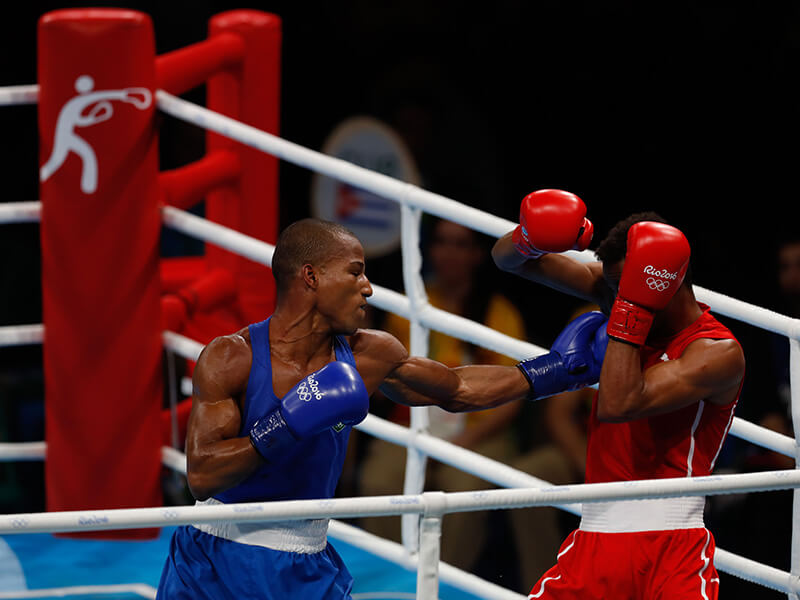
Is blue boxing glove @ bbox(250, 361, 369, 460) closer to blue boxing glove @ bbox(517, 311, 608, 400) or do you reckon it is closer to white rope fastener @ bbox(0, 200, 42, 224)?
blue boxing glove @ bbox(517, 311, 608, 400)

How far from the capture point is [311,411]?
71.7 inches

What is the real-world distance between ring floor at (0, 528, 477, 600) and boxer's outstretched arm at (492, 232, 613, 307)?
31.4 inches

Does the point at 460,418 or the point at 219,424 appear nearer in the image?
the point at 219,424

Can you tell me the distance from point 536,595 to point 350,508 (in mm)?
686

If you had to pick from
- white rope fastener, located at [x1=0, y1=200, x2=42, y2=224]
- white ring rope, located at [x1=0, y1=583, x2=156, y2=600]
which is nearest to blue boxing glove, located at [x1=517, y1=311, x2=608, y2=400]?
white ring rope, located at [x1=0, y1=583, x2=156, y2=600]

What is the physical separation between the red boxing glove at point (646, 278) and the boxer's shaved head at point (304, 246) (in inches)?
19.6

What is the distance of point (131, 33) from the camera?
286 centimetres

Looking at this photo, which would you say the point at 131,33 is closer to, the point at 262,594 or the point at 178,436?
the point at 178,436

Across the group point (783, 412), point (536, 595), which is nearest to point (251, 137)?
point (536, 595)

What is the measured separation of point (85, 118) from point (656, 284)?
5.12ft

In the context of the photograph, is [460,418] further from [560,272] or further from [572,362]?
[572,362]

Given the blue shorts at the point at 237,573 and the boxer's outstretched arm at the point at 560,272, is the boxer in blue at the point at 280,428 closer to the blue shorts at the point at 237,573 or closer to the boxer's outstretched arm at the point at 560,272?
the blue shorts at the point at 237,573

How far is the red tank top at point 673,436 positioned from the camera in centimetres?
212

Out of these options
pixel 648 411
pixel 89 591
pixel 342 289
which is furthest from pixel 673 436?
pixel 89 591
